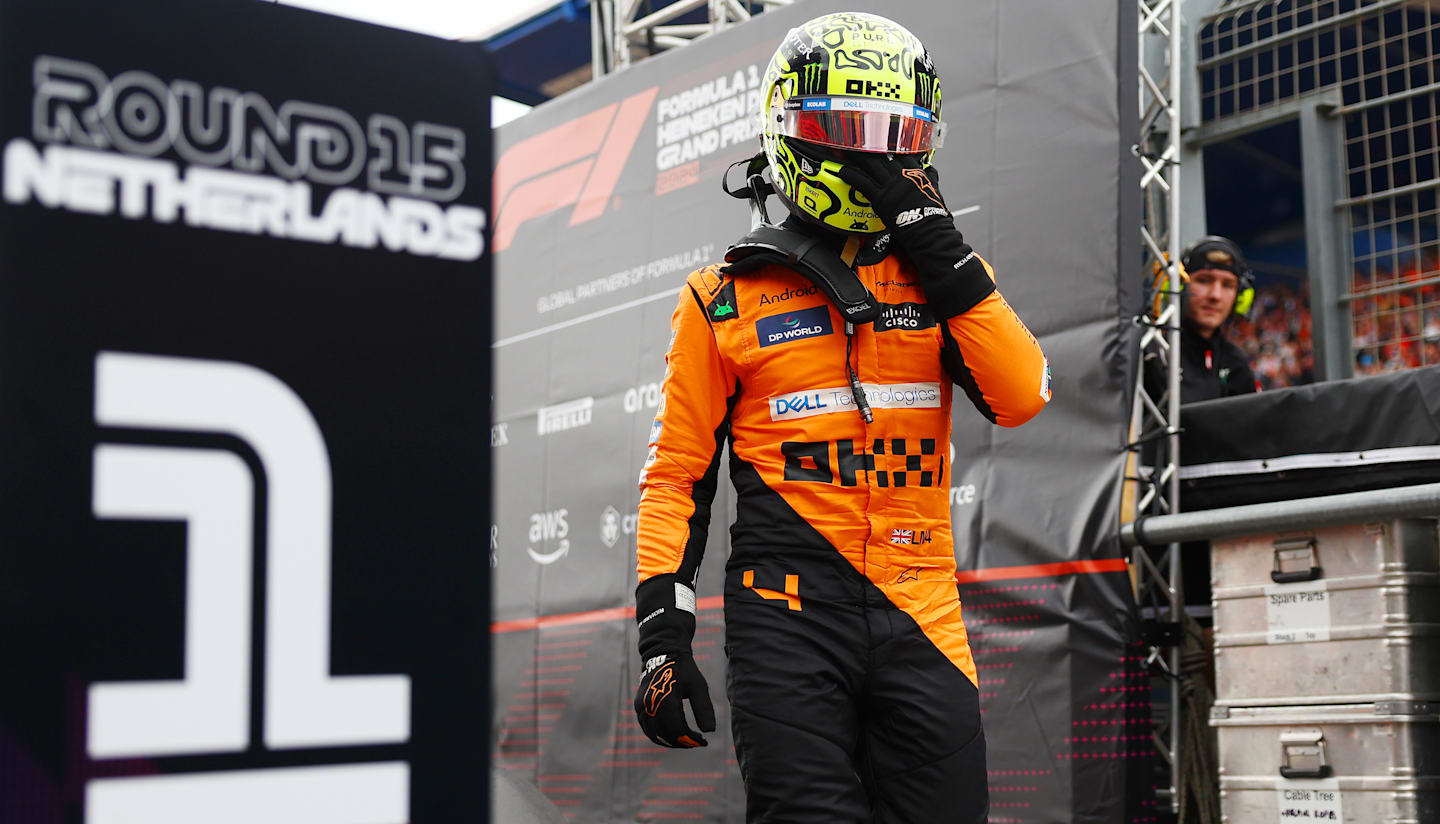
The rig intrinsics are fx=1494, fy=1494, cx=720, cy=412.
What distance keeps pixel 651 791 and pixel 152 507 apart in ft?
17.4

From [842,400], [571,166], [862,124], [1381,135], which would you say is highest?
[571,166]

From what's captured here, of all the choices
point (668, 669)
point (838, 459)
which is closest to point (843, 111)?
point (838, 459)

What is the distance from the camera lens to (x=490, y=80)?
1120mm

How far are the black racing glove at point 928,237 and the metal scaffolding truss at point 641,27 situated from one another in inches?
169

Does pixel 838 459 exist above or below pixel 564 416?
below

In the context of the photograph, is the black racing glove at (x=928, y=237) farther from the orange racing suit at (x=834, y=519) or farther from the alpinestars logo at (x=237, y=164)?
the alpinestars logo at (x=237, y=164)

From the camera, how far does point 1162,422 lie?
4.41 m

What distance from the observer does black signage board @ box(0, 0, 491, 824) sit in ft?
3.08

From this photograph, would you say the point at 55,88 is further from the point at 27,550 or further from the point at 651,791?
the point at 651,791

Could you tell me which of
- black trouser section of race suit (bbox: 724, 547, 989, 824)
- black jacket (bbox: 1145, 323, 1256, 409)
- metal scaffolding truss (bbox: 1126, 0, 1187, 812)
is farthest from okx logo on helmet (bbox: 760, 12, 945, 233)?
black jacket (bbox: 1145, 323, 1256, 409)

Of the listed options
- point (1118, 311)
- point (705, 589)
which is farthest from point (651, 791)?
point (1118, 311)

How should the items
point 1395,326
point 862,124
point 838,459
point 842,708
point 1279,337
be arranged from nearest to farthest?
point 842,708
point 838,459
point 862,124
point 1395,326
point 1279,337

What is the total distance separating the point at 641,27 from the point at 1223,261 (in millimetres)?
3446

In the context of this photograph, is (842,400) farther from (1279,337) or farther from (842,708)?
(1279,337)
